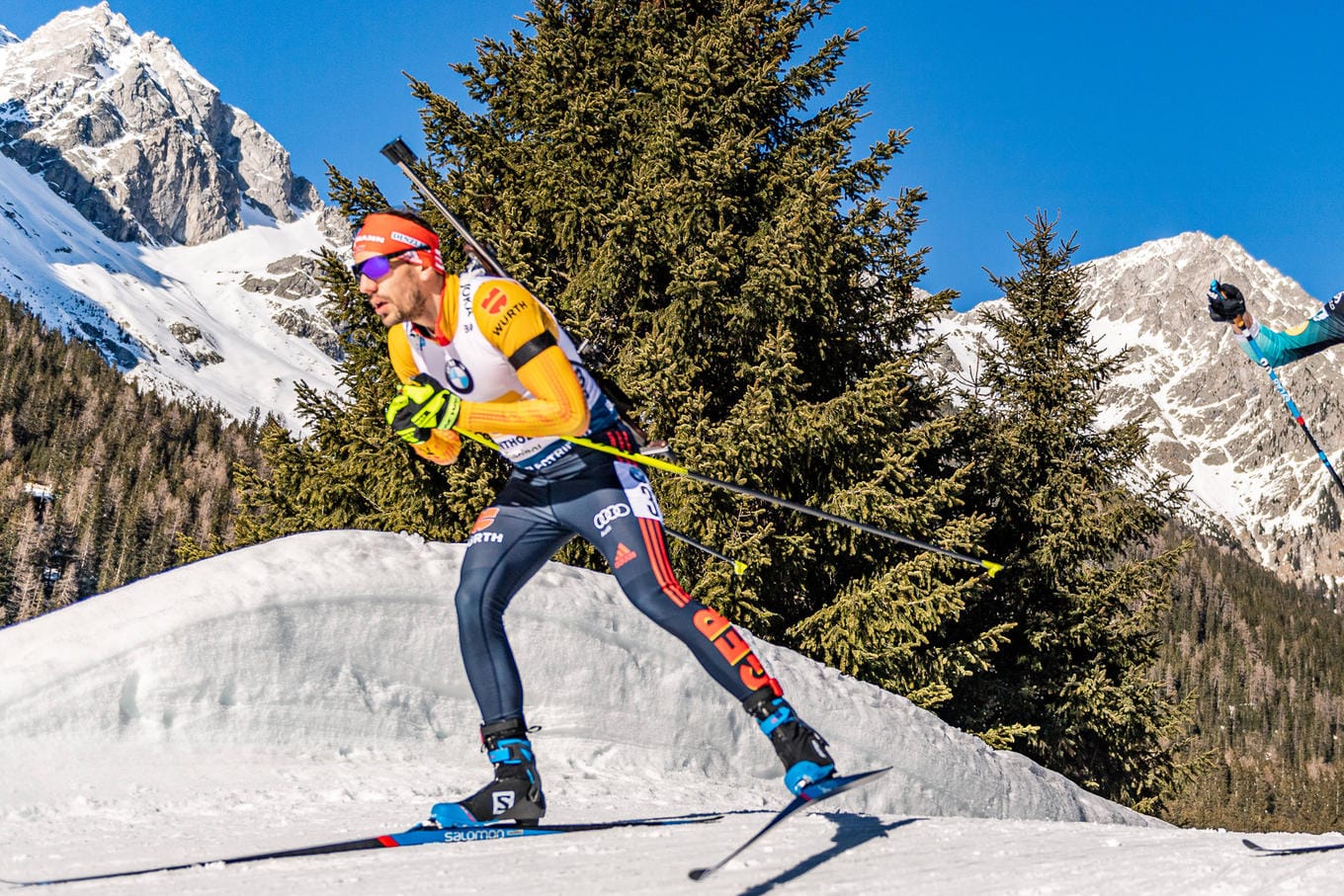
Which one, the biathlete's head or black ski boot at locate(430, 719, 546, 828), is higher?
the biathlete's head

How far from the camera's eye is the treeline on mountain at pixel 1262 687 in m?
112

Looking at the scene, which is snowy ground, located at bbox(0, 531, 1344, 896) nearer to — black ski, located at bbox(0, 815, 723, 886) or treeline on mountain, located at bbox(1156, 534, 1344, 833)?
black ski, located at bbox(0, 815, 723, 886)

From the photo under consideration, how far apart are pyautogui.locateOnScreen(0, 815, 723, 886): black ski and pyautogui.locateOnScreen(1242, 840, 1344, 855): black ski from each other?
2291 mm

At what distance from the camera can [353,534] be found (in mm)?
6938

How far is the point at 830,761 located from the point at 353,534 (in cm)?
395

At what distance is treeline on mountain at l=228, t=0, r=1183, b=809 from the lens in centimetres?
1163

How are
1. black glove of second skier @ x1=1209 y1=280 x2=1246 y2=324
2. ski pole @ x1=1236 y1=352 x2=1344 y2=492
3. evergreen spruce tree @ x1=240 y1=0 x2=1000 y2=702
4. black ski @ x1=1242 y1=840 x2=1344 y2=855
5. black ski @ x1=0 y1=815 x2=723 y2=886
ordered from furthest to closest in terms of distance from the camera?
evergreen spruce tree @ x1=240 y1=0 x2=1000 y2=702
ski pole @ x1=1236 y1=352 x2=1344 y2=492
black glove of second skier @ x1=1209 y1=280 x2=1246 y2=324
black ski @ x1=1242 y1=840 x2=1344 y2=855
black ski @ x1=0 y1=815 x2=723 y2=886

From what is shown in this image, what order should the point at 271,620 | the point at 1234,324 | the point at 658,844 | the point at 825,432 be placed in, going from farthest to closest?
the point at 825,432
the point at 1234,324
the point at 271,620
the point at 658,844

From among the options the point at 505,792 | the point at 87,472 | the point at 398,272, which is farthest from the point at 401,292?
the point at 87,472

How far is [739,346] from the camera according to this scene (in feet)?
41.8

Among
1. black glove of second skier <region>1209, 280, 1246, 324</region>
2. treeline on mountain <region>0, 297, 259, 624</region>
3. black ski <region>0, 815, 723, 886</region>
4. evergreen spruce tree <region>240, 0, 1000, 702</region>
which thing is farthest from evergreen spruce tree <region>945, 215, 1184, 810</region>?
treeline on mountain <region>0, 297, 259, 624</region>

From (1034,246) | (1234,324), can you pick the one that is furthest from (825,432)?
(1034,246)

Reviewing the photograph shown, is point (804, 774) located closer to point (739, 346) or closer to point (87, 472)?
point (739, 346)

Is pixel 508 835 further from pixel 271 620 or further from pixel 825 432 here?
pixel 825 432
